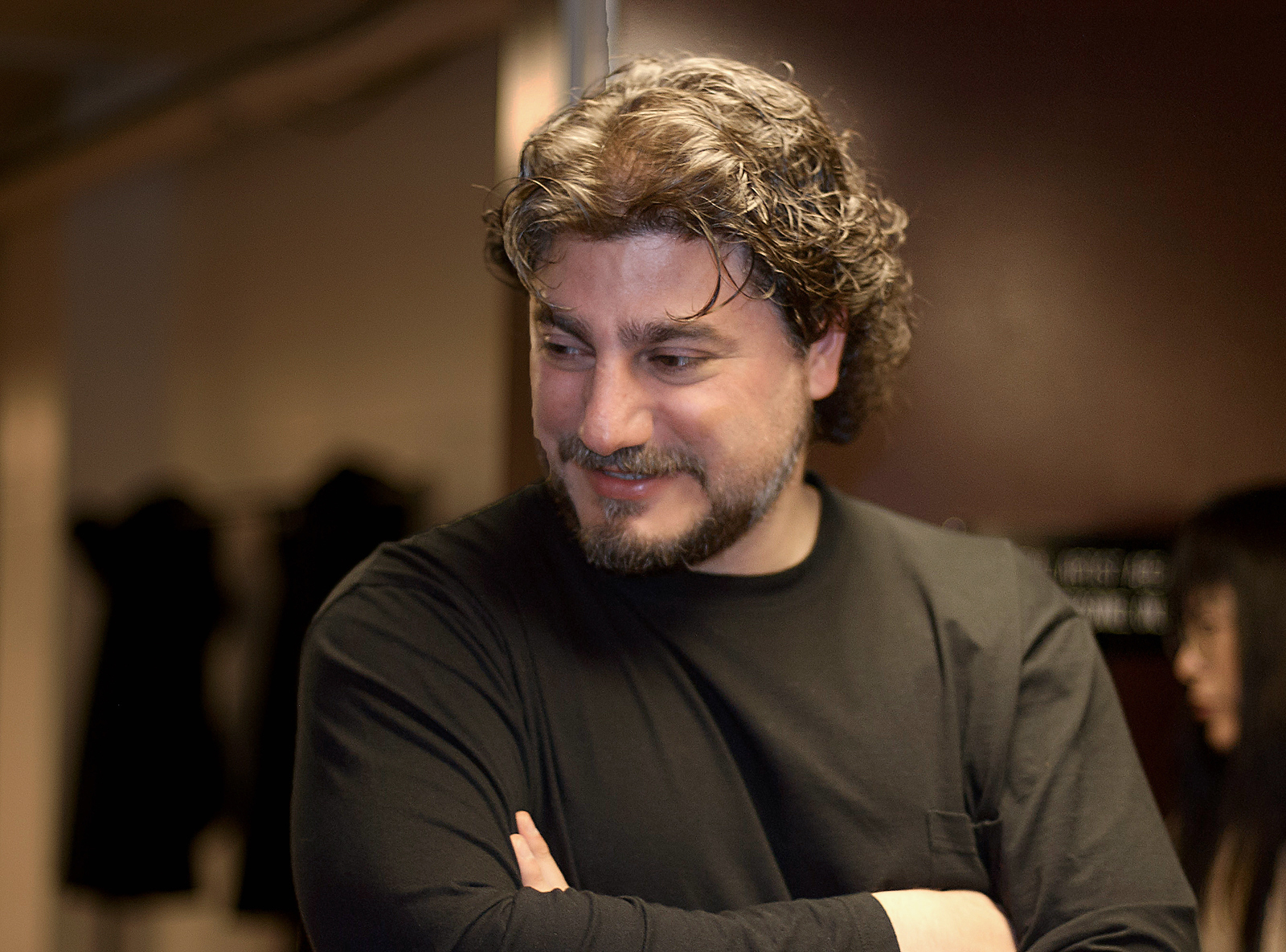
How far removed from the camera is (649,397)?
131 cm

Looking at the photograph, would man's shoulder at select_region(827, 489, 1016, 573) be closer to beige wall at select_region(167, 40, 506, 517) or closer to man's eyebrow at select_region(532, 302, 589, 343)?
man's eyebrow at select_region(532, 302, 589, 343)

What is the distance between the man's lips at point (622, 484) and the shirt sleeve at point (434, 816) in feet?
0.59

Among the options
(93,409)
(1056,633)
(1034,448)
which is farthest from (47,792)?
(1056,633)

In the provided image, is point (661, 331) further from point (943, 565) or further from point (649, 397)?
point (943, 565)

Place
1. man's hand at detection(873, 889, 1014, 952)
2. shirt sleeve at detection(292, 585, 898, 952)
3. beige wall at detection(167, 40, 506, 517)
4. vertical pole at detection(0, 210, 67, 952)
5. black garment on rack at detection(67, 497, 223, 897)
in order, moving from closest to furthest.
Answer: shirt sleeve at detection(292, 585, 898, 952) < man's hand at detection(873, 889, 1014, 952) < beige wall at detection(167, 40, 506, 517) < black garment on rack at detection(67, 497, 223, 897) < vertical pole at detection(0, 210, 67, 952)

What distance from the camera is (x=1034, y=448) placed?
7.21ft

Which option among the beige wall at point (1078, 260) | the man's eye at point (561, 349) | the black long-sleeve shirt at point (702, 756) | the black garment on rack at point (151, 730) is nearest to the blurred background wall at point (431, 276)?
the beige wall at point (1078, 260)

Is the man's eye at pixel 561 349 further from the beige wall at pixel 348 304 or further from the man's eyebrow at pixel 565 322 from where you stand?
the beige wall at pixel 348 304

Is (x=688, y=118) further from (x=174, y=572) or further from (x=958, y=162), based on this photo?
(x=174, y=572)

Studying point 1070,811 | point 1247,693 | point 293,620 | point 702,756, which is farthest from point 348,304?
point 1070,811

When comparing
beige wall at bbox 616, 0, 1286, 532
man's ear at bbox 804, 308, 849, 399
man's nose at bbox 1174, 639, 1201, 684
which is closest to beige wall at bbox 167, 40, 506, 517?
beige wall at bbox 616, 0, 1286, 532

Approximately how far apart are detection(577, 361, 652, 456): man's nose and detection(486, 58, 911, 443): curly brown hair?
0.12 metres

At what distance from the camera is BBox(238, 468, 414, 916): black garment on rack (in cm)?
322

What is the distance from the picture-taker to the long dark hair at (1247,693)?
6.96 feet
